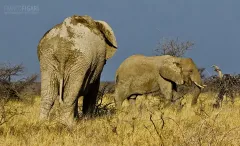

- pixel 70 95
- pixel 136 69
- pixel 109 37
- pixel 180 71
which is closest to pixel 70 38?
pixel 70 95

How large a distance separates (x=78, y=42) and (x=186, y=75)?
6.99 metres

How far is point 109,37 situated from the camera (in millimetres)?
7141

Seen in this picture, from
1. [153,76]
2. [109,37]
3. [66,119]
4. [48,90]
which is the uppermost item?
[153,76]

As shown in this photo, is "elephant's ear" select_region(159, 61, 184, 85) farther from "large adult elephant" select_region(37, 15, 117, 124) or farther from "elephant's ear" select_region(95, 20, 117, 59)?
"large adult elephant" select_region(37, 15, 117, 124)

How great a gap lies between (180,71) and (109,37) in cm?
579

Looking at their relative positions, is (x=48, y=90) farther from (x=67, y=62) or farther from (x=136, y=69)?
(x=136, y=69)

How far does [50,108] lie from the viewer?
6.30 m

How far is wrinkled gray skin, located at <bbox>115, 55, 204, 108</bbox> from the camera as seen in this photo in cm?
1248

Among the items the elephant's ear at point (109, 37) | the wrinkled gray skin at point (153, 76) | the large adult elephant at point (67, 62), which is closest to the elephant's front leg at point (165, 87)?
the wrinkled gray skin at point (153, 76)

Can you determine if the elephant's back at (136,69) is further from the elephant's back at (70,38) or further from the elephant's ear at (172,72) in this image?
the elephant's back at (70,38)

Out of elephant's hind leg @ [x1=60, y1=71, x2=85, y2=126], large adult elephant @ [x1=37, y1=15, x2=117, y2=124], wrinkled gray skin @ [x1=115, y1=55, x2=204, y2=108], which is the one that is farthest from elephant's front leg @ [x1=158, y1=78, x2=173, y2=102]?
elephant's hind leg @ [x1=60, y1=71, x2=85, y2=126]

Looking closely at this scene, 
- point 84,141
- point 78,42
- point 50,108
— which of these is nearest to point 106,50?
point 78,42

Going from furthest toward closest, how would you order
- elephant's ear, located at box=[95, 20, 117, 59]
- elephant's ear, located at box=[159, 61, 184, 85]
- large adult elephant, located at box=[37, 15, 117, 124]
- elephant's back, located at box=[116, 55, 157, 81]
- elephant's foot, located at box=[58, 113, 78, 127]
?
1. elephant's back, located at box=[116, 55, 157, 81]
2. elephant's ear, located at box=[159, 61, 184, 85]
3. elephant's ear, located at box=[95, 20, 117, 59]
4. large adult elephant, located at box=[37, 15, 117, 124]
5. elephant's foot, located at box=[58, 113, 78, 127]

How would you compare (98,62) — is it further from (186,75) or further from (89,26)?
(186,75)
